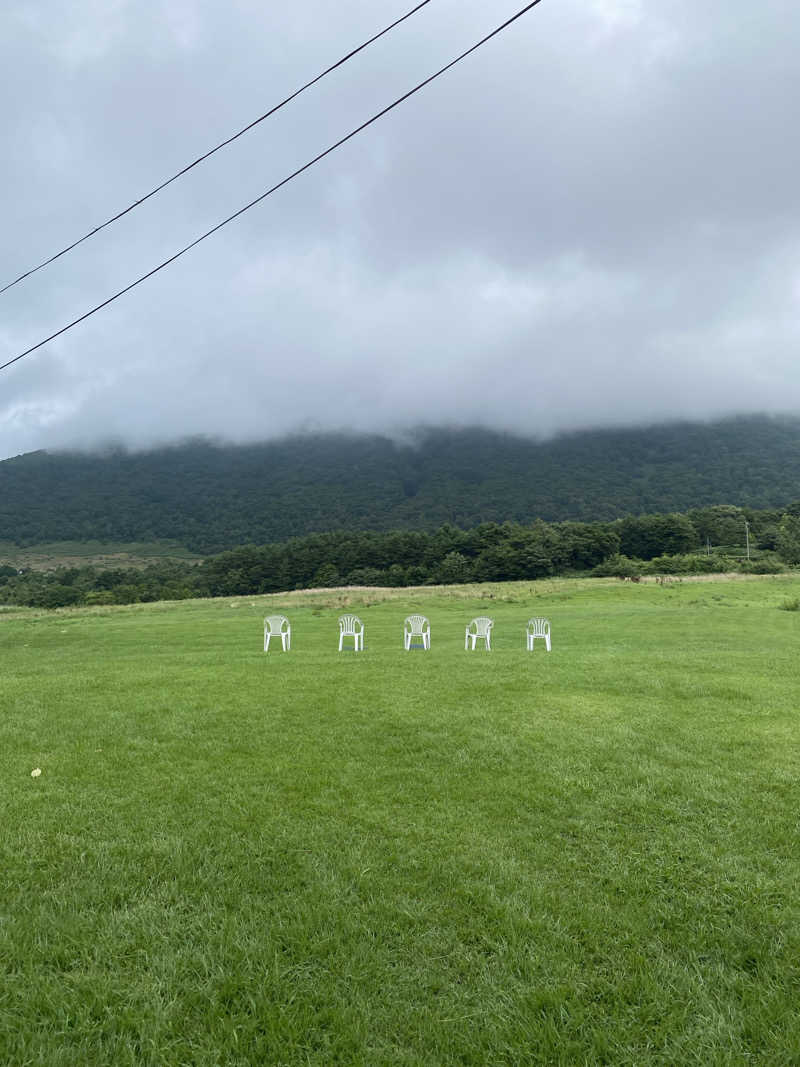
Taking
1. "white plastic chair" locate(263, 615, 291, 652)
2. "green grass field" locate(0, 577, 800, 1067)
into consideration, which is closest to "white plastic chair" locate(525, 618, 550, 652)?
"green grass field" locate(0, 577, 800, 1067)

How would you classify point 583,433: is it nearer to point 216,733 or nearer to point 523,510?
point 523,510

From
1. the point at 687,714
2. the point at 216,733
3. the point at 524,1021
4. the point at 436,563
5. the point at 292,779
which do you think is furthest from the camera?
the point at 436,563

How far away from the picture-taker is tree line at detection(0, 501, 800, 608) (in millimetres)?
68750

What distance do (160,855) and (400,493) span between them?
14264 cm

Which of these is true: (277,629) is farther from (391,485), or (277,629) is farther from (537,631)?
(391,485)

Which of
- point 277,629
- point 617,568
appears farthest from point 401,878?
point 617,568

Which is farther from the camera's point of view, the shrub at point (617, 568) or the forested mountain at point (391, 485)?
the forested mountain at point (391, 485)

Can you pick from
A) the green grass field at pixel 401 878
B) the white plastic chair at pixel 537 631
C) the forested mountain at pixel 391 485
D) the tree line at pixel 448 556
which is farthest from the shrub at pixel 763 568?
the forested mountain at pixel 391 485

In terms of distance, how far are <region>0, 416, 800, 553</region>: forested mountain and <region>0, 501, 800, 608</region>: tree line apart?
40.4m

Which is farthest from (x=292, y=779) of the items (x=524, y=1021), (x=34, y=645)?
(x=34, y=645)

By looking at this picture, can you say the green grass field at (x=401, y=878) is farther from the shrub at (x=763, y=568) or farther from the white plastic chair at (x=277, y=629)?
the shrub at (x=763, y=568)

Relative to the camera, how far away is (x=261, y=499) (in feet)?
466

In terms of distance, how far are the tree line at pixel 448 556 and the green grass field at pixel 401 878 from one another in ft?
193

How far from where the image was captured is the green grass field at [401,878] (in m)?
2.54
